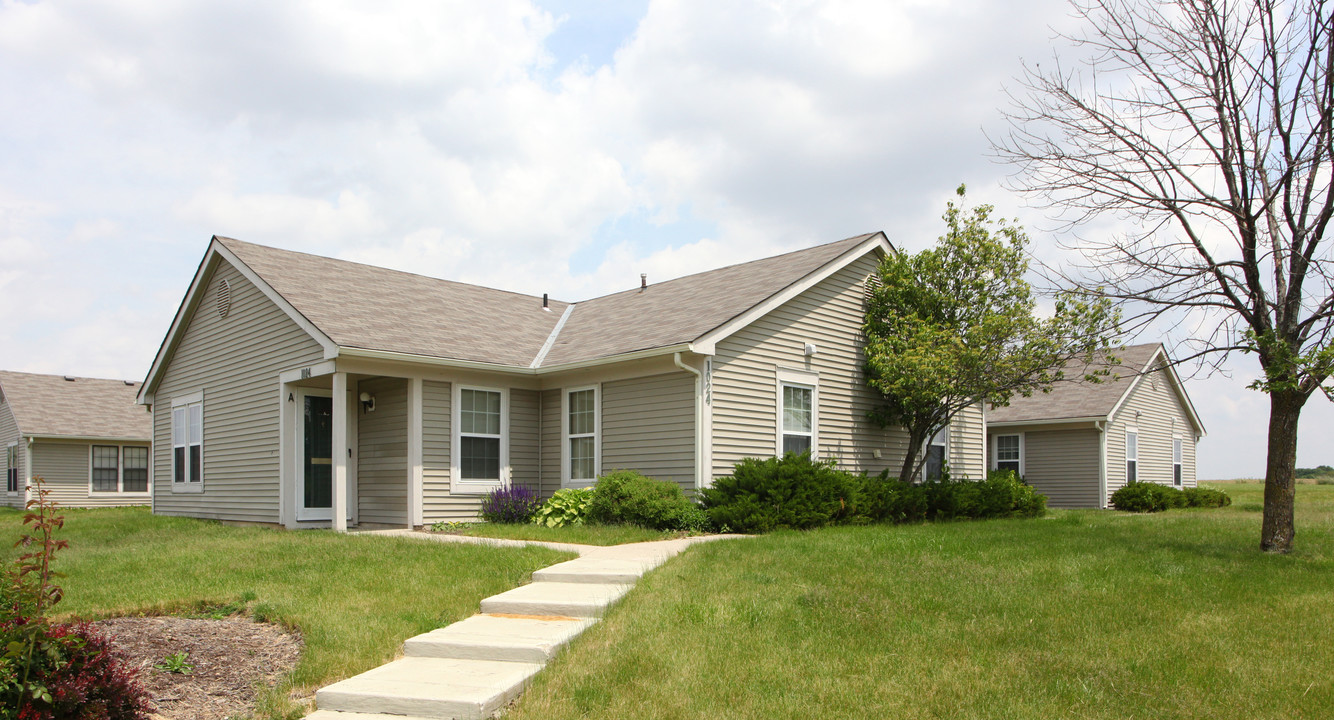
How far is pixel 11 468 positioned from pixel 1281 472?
121 ft

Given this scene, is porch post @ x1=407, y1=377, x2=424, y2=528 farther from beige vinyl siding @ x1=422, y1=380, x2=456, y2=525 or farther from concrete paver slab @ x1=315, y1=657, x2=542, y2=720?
concrete paver slab @ x1=315, y1=657, x2=542, y2=720

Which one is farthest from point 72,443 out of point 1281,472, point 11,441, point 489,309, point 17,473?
point 1281,472

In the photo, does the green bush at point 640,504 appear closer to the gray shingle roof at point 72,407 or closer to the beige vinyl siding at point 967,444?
the beige vinyl siding at point 967,444

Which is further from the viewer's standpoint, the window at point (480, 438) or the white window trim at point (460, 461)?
the window at point (480, 438)

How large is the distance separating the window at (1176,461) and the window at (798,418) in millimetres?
20033

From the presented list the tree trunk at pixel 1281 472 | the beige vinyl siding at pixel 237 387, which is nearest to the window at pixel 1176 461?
the tree trunk at pixel 1281 472

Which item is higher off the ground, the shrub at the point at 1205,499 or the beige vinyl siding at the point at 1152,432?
the beige vinyl siding at the point at 1152,432

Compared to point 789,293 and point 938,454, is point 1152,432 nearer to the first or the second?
point 938,454

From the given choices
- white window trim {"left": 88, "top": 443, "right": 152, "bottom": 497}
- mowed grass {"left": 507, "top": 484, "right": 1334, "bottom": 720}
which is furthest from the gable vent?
white window trim {"left": 88, "top": 443, "right": 152, "bottom": 497}

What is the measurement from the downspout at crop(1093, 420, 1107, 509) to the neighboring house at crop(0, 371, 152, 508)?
2955 centimetres

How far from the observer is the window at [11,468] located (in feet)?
104

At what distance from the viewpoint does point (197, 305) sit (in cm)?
1923

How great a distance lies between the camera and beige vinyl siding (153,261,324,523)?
16375 millimetres

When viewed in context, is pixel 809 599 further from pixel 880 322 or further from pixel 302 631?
pixel 880 322
